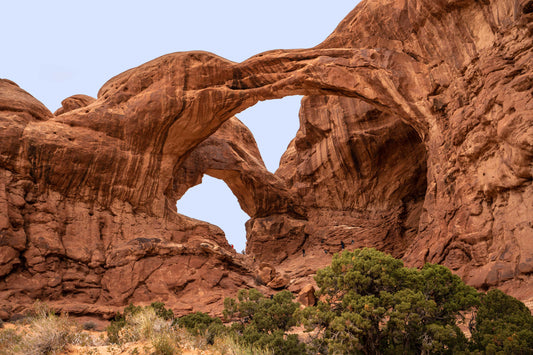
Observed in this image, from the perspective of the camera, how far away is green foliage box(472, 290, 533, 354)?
29.9 ft

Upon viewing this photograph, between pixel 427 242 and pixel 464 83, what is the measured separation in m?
6.98

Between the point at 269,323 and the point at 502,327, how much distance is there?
6.47m

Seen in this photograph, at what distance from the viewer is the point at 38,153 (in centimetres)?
2080

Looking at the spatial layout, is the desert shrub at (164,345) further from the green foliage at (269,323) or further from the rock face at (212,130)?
the rock face at (212,130)

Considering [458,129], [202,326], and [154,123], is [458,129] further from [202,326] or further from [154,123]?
[154,123]

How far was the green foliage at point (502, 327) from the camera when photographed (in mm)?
9125

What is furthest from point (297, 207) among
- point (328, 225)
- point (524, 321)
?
point (524, 321)

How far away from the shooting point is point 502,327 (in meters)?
9.98

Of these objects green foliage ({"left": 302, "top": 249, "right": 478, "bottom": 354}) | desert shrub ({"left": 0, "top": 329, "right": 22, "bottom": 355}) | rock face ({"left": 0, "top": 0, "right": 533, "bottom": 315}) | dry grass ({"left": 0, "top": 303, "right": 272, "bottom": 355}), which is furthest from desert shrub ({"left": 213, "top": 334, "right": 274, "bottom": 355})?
rock face ({"left": 0, "top": 0, "right": 533, "bottom": 315})

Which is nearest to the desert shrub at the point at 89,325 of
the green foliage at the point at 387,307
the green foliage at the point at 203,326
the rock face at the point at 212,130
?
the rock face at the point at 212,130

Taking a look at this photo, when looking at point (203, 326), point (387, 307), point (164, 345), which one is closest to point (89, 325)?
point (203, 326)

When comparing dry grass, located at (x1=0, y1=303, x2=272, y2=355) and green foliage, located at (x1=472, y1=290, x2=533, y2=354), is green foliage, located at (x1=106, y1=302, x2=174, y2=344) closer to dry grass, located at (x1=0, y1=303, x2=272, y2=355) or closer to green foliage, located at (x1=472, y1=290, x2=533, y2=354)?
dry grass, located at (x1=0, y1=303, x2=272, y2=355)

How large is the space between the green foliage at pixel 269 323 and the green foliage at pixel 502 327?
4.53 meters

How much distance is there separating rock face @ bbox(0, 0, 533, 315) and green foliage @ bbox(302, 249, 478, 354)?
3456 millimetres
